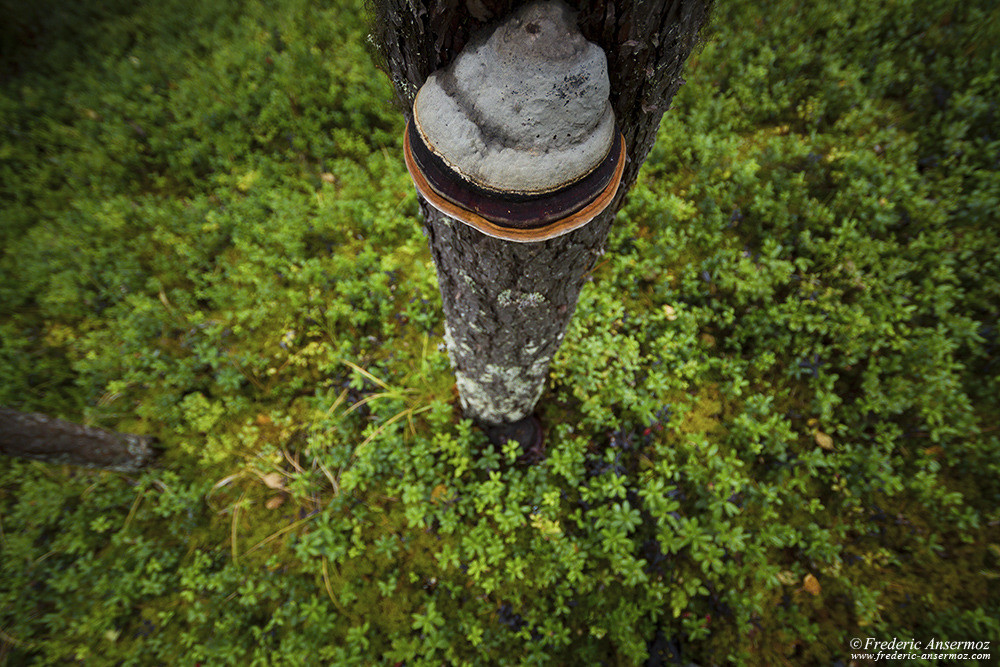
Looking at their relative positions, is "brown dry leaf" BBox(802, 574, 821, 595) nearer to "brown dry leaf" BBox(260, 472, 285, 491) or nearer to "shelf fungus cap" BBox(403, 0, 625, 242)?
"shelf fungus cap" BBox(403, 0, 625, 242)

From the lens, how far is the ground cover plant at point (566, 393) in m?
2.92

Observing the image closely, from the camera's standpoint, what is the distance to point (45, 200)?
204 inches

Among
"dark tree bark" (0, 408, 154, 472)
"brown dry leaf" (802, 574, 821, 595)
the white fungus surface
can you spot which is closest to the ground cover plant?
"brown dry leaf" (802, 574, 821, 595)

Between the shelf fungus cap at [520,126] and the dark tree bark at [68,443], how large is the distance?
13.2 feet

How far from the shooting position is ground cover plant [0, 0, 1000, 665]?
115 inches

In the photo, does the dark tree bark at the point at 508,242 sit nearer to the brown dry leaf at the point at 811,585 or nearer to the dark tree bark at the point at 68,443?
the brown dry leaf at the point at 811,585

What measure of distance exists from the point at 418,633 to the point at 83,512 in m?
3.29

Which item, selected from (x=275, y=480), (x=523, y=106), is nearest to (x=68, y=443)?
(x=275, y=480)

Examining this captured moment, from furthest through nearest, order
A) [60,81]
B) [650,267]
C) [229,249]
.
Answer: [60,81] < [229,249] < [650,267]

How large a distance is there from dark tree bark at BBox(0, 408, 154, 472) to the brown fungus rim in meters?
3.98

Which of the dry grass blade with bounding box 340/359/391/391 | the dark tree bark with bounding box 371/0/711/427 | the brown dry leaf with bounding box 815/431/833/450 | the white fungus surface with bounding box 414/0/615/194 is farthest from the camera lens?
the dry grass blade with bounding box 340/359/391/391

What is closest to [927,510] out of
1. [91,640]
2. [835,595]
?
[835,595]

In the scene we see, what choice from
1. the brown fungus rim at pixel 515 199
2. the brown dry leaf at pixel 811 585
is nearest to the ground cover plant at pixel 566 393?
the brown dry leaf at pixel 811 585

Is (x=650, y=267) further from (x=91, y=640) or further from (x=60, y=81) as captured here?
(x=60, y=81)
